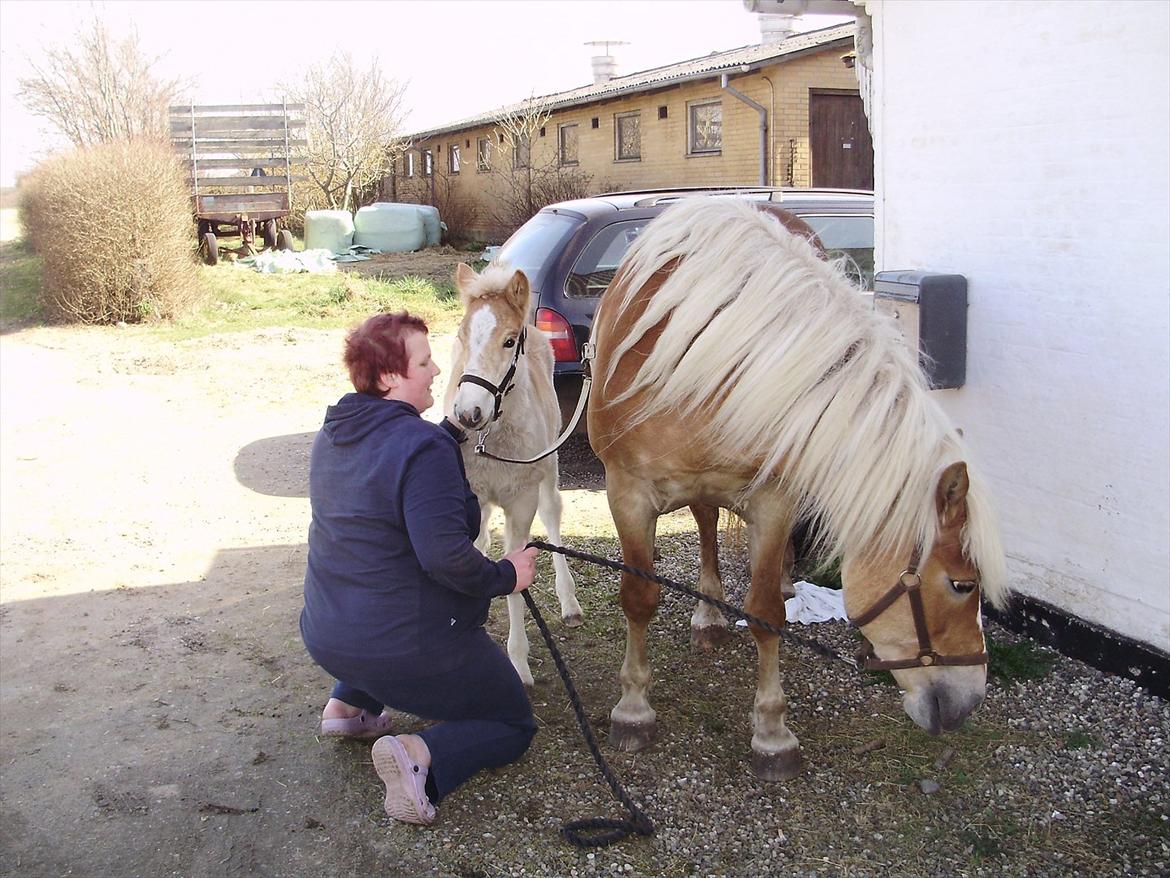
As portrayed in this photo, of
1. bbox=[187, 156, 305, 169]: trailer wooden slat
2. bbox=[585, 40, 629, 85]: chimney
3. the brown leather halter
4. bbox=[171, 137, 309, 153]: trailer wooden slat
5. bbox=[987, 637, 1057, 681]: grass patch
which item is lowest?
bbox=[987, 637, 1057, 681]: grass patch

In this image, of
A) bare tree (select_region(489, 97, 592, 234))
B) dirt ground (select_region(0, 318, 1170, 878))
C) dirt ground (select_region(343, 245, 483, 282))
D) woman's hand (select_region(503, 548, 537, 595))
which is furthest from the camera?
bare tree (select_region(489, 97, 592, 234))

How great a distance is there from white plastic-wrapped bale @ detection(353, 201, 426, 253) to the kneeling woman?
20977 millimetres

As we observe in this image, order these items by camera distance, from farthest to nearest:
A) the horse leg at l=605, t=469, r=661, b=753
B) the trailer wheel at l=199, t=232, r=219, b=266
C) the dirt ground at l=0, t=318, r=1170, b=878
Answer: the trailer wheel at l=199, t=232, r=219, b=266 → the horse leg at l=605, t=469, r=661, b=753 → the dirt ground at l=0, t=318, r=1170, b=878

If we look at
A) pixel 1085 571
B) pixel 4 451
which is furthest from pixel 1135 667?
pixel 4 451

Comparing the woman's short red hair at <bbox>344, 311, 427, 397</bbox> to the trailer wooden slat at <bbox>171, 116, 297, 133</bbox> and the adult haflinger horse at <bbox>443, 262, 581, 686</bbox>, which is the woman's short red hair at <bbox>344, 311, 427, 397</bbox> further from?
the trailer wooden slat at <bbox>171, 116, 297, 133</bbox>

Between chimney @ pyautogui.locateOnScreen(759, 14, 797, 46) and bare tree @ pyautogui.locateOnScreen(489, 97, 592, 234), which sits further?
bare tree @ pyautogui.locateOnScreen(489, 97, 592, 234)

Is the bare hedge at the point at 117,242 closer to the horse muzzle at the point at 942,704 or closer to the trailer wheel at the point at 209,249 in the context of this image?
the trailer wheel at the point at 209,249

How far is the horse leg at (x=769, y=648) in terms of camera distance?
125 inches

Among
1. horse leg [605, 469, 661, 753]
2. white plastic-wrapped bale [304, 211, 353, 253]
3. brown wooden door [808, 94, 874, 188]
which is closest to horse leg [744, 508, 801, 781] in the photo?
horse leg [605, 469, 661, 753]

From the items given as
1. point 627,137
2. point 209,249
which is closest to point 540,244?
point 209,249

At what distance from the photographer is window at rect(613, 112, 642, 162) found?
21031 millimetres

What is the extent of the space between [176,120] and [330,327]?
9.55 m

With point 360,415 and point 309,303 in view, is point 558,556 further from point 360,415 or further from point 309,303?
point 309,303

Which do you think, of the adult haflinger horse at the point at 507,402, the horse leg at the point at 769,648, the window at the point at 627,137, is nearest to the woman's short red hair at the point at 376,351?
the adult haflinger horse at the point at 507,402
